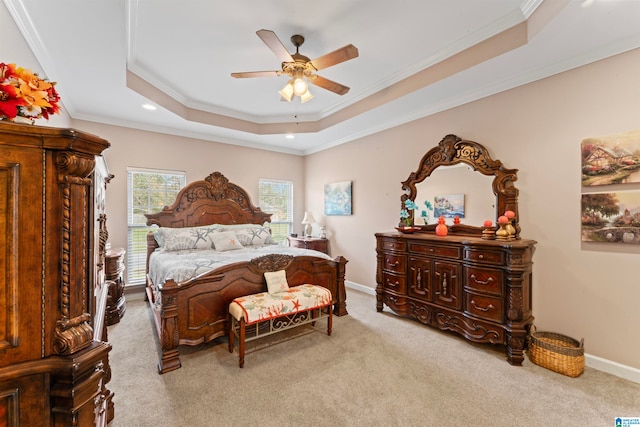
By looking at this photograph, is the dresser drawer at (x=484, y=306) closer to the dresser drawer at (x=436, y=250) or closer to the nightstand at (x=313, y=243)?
the dresser drawer at (x=436, y=250)

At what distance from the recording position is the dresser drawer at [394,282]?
3.45 metres

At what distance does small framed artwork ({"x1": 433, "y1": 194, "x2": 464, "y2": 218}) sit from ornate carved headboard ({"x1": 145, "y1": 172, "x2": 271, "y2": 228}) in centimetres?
302

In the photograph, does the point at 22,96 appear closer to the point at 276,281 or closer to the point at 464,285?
the point at 276,281

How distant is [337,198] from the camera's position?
519 centimetres

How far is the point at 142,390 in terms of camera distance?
6.92 ft

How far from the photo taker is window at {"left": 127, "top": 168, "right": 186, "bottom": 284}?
422 centimetres

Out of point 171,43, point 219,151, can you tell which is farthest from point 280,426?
point 219,151

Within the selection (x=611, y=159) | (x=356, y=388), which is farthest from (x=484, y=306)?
(x=611, y=159)

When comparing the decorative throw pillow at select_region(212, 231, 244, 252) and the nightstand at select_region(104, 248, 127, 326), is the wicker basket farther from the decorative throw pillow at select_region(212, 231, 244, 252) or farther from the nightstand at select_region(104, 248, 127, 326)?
the nightstand at select_region(104, 248, 127, 326)

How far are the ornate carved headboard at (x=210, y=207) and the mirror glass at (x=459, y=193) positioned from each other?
9.67ft

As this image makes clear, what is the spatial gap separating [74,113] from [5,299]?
4.25 metres

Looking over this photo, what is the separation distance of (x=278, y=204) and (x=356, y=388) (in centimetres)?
416

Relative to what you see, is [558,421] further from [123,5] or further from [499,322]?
[123,5]

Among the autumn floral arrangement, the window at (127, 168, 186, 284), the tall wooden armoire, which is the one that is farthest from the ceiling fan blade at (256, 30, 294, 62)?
the window at (127, 168, 186, 284)
